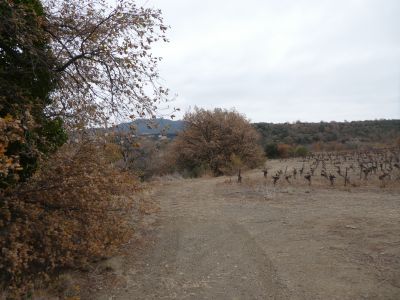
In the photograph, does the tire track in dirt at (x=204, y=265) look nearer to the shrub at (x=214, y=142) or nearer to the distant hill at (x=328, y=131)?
the shrub at (x=214, y=142)

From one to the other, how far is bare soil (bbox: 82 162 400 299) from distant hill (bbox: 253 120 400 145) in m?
48.1

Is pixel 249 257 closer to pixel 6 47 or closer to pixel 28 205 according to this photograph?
pixel 28 205

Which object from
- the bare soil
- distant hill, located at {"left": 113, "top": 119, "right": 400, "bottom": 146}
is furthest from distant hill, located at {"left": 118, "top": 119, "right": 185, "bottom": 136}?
distant hill, located at {"left": 113, "top": 119, "right": 400, "bottom": 146}

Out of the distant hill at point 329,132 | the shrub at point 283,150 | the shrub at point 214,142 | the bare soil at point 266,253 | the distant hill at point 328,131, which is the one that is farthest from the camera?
the distant hill at point 328,131

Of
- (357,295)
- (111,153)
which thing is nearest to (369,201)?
(357,295)

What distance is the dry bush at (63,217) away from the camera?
19.8 ft

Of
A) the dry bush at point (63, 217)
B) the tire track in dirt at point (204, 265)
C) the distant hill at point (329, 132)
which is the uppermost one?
the distant hill at point (329, 132)

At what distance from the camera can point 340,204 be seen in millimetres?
11938

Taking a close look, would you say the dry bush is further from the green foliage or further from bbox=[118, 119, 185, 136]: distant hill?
bbox=[118, 119, 185, 136]: distant hill

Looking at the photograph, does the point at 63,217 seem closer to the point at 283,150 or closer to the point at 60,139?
the point at 60,139

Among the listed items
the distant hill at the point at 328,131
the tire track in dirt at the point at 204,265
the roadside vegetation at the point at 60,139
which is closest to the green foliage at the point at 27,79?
the roadside vegetation at the point at 60,139

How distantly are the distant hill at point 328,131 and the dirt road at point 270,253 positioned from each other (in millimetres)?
48028

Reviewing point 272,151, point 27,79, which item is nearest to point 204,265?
point 27,79

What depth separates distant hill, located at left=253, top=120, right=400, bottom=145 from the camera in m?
61.8
